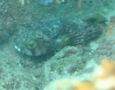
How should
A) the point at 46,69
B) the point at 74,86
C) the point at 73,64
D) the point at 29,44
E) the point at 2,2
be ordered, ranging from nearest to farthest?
the point at 74,86 → the point at 73,64 → the point at 46,69 → the point at 29,44 → the point at 2,2

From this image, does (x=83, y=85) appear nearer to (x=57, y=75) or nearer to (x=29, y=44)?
(x=57, y=75)

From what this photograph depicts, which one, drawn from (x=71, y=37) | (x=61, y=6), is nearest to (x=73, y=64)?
(x=71, y=37)

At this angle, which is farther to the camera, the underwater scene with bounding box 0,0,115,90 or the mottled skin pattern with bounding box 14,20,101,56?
the mottled skin pattern with bounding box 14,20,101,56

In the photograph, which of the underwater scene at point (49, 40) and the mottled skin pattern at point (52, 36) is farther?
the mottled skin pattern at point (52, 36)

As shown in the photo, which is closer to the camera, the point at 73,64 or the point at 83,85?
the point at 83,85

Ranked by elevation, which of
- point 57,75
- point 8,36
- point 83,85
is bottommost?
Answer: point 83,85
